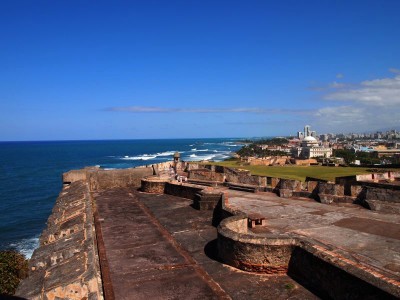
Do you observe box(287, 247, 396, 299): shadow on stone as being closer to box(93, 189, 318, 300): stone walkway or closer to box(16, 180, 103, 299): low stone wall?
box(93, 189, 318, 300): stone walkway

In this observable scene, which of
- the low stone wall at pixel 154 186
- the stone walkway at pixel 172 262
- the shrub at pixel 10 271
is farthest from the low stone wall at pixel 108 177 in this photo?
the stone walkway at pixel 172 262

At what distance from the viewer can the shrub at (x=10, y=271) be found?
13641 mm

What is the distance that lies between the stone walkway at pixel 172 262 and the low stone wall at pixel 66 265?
769 millimetres

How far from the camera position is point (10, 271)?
49.3 ft

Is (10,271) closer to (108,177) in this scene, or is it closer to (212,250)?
(108,177)

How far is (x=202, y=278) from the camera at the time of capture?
20.3 ft

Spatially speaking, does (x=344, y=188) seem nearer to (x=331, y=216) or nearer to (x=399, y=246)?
(x=331, y=216)

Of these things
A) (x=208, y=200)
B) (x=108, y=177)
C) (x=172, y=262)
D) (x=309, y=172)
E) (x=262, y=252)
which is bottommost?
(x=309, y=172)

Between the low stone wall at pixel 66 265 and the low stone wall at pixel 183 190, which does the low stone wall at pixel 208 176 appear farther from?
the low stone wall at pixel 66 265

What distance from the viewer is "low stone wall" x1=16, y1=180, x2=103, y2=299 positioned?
4.41 meters

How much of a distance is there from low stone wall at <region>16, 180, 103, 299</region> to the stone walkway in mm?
769

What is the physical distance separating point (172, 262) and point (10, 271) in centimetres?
1131

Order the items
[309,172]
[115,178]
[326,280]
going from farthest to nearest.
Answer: [309,172]
[115,178]
[326,280]

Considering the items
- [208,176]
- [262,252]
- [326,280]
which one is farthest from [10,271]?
[326,280]
